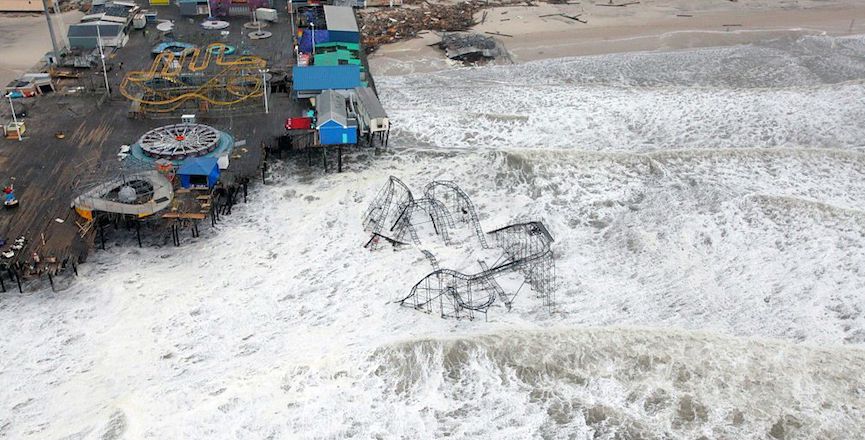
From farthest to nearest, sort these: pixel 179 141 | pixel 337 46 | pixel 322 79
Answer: pixel 337 46, pixel 322 79, pixel 179 141

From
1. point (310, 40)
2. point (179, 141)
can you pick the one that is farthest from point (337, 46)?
point (179, 141)

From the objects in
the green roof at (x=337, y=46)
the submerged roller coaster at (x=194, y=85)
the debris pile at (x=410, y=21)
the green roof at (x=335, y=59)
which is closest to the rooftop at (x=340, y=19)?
the green roof at (x=337, y=46)

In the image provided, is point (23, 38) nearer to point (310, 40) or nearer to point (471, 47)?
point (310, 40)

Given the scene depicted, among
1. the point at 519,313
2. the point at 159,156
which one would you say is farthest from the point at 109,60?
the point at 519,313

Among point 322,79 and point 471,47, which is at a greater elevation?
point 322,79

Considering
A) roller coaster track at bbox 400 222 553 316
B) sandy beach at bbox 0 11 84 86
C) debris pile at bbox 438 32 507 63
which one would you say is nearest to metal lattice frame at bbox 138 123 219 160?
roller coaster track at bbox 400 222 553 316

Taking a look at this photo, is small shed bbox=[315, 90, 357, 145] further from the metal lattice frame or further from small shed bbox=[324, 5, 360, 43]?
small shed bbox=[324, 5, 360, 43]

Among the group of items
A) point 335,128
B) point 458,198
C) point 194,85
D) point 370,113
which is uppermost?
point 194,85

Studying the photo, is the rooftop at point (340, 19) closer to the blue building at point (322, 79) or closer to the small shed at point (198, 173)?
the blue building at point (322, 79)
